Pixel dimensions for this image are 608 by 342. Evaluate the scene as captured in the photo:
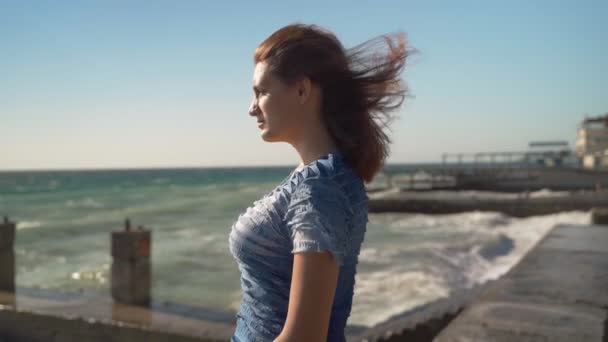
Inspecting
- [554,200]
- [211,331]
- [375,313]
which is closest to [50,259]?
[375,313]

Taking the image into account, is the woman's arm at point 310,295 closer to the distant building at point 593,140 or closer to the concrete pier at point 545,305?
the concrete pier at point 545,305

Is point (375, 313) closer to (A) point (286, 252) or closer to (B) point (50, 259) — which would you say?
(A) point (286, 252)

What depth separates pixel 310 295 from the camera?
→ 3.62 feet

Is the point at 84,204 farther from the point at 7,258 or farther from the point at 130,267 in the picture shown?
the point at 130,267

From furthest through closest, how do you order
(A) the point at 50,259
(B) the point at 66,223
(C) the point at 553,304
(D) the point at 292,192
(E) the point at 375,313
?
1. (B) the point at 66,223
2. (A) the point at 50,259
3. (E) the point at 375,313
4. (C) the point at 553,304
5. (D) the point at 292,192

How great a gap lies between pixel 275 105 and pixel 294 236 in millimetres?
361

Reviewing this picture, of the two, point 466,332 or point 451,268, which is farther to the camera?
point 451,268

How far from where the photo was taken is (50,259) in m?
16.3

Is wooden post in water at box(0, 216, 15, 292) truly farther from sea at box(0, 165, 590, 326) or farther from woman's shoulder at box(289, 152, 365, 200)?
woman's shoulder at box(289, 152, 365, 200)

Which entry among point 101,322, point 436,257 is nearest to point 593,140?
point 436,257

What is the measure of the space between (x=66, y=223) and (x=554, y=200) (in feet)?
78.8

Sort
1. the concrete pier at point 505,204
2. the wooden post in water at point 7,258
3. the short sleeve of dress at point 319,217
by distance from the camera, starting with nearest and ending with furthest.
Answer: the short sleeve of dress at point 319,217 < the wooden post in water at point 7,258 < the concrete pier at point 505,204

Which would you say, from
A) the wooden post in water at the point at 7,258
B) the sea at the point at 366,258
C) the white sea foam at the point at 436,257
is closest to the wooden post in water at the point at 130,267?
the sea at the point at 366,258

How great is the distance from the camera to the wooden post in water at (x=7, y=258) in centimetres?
810
